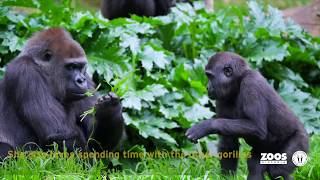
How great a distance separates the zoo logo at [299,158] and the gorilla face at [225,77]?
711 mm

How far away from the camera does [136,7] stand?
987 centimetres

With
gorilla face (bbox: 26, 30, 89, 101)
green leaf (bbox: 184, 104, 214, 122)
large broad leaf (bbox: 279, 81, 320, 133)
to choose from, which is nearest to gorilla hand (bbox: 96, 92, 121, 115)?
gorilla face (bbox: 26, 30, 89, 101)

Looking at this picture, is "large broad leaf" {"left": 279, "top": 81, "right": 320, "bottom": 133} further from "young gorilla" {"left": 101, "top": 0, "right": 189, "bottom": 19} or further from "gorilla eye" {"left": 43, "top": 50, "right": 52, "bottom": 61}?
"gorilla eye" {"left": 43, "top": 50, "right": 52, "bottom": 61}

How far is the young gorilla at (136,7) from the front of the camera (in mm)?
9867

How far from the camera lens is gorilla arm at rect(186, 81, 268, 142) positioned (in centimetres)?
495

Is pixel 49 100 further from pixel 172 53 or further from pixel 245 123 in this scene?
pixel 172 53

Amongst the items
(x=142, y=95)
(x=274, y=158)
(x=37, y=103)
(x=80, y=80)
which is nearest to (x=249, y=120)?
(x=274, y=158)

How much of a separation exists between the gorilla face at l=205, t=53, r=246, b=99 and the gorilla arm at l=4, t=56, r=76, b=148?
→ 4.22 feet

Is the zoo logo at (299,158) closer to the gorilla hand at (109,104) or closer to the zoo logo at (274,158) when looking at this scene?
the zoo logo at (274,158)

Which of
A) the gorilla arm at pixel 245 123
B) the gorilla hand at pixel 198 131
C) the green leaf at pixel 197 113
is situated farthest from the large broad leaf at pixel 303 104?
the gorilla hand at pixel 198 131

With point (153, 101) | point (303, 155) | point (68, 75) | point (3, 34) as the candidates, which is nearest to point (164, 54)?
point (153, 101)

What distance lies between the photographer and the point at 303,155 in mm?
5219

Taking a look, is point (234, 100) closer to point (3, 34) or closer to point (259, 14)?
point (3, 34)

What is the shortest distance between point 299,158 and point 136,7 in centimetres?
524
